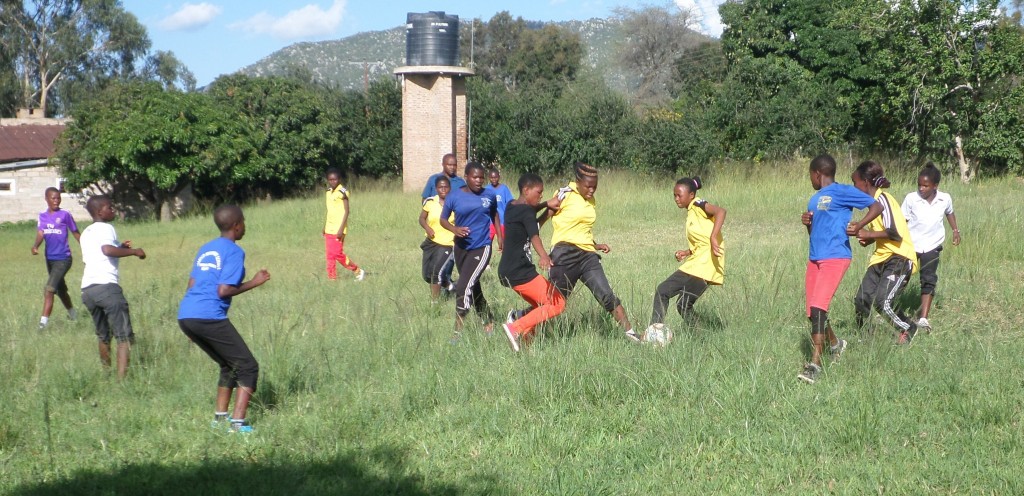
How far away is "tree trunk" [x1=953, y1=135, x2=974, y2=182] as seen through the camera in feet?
84.8

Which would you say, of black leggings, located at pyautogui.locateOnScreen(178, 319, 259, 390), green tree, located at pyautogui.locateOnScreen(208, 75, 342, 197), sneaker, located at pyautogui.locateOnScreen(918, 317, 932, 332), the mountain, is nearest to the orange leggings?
black leggings, located at pyautogui.locateOnScreen(178, 319, 259, 390)

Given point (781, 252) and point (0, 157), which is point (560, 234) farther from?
point (0, 157)

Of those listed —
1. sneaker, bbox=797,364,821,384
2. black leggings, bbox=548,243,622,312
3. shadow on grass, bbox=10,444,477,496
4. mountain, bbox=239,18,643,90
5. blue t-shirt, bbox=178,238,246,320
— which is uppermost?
mountain, bbox=239,18,643,90

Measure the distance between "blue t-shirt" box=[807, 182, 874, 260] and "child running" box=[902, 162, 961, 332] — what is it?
209 cm

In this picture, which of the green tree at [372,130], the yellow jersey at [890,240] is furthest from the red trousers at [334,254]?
the green tree at [372,130]

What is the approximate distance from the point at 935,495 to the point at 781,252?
8.59 meters

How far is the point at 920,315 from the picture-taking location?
8.99 m

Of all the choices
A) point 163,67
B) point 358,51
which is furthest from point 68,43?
point 358,51

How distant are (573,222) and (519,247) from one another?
60 centimetres

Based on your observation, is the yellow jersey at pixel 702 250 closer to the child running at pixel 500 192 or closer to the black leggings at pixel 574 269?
the black leggings at pixel 574 269

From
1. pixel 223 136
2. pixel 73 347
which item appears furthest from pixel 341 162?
pixel 73 347

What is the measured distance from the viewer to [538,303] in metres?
8.13

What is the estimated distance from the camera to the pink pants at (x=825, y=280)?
23.7ft

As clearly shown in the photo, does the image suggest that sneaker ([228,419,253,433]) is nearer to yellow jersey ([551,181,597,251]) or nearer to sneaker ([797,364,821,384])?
yellow jersey ([551,181,597,251])
